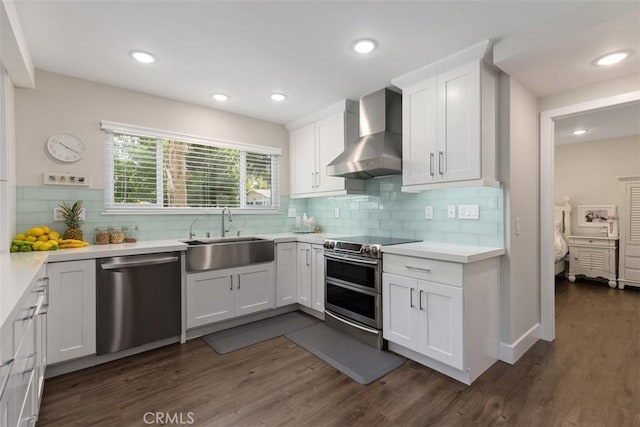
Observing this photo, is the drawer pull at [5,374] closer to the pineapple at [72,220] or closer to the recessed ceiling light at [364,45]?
the pineapple at [72,220]

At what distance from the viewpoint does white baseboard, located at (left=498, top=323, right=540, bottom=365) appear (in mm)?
2430

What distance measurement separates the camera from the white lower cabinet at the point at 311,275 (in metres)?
3.31

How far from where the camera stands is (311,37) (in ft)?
7.07

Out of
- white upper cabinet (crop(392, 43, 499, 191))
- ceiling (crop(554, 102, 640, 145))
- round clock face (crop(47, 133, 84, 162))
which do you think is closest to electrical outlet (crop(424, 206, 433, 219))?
white upper cabinet (crop(392, 43, 499, 191))

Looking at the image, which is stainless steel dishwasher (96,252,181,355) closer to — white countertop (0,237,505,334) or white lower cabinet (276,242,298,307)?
white countertop (0,237,505,334)

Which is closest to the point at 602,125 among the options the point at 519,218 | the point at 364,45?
the point at 519,218

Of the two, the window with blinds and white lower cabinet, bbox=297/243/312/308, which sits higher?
the window with blinds

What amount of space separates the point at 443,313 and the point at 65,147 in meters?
3.46

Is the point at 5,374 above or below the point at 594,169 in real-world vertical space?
below

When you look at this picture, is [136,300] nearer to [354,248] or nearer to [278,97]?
Answer: [354,248]

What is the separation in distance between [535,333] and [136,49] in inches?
163

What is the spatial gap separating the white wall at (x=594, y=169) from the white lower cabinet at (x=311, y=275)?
4.91 meters

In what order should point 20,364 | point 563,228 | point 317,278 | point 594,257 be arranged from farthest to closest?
point 563,228 → point 594,257 → point 317,278 → point 20,364

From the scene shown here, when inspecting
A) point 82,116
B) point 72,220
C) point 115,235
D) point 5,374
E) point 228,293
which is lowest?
point 228,293
